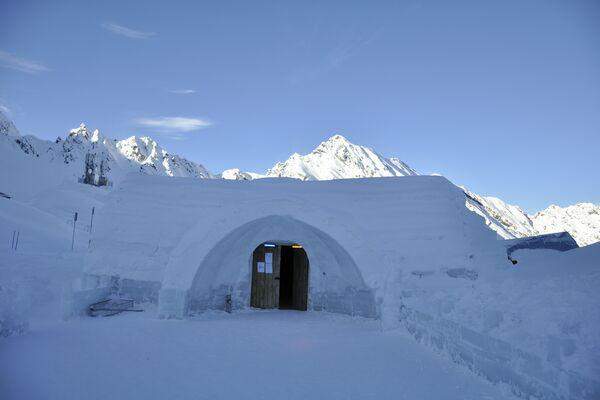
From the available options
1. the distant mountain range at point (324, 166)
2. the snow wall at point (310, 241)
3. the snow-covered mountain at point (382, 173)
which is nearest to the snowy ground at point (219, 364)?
the snow wall at point (310, 241)

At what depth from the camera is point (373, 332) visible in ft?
28.6

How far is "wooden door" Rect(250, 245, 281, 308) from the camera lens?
40.5ft

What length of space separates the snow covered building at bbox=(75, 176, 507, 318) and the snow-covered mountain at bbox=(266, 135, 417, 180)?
378 ft

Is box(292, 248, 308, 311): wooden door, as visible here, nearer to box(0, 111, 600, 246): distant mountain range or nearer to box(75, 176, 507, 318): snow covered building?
box(75, 176, 507, 318): snow covered building

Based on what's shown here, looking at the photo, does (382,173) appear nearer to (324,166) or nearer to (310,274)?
(324,166)

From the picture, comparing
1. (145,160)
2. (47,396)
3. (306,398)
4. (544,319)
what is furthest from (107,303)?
(145,160)

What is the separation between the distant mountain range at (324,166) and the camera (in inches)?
4019

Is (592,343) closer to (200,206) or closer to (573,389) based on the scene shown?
(573,389)

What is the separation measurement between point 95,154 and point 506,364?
10807 centimetres

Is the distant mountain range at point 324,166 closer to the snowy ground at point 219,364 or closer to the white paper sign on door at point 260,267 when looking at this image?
the white paper sign on door at point 260,267

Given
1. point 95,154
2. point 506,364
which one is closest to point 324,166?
point 95,154

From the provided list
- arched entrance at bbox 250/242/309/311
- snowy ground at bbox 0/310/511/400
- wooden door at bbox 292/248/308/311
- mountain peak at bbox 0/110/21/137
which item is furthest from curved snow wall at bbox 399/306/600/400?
mountain peak at bbox 0/110/21/137

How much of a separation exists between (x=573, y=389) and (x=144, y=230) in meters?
9.63

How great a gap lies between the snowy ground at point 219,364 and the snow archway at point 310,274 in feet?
5.64
